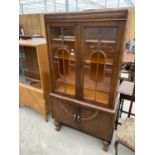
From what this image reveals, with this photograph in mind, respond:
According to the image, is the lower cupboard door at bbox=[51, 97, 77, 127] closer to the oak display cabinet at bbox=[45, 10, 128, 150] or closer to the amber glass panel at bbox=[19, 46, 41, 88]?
the oak display cabinet at bbox=[45, 10, 128, 150]

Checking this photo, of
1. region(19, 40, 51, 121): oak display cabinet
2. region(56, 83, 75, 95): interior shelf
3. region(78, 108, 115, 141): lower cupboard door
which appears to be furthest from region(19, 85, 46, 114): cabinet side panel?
region(78, 108, 115, 141): lower cupboard door

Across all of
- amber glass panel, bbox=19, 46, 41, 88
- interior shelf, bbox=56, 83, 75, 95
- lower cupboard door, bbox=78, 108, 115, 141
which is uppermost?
amber glass panel, bbox=19, 46, 41, 88

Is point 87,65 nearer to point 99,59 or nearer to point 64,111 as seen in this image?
point 99,59

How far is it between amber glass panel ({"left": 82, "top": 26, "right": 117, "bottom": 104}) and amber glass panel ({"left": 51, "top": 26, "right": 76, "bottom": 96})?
0.16 metres

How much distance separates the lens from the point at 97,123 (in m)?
1.63

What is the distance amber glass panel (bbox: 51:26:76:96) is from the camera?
1.45 metres

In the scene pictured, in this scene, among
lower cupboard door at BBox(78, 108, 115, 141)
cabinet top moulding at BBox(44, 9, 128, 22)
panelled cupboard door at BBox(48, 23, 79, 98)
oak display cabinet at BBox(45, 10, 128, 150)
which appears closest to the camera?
cabinet top moulding at BBox(44, 9, 128, 22)

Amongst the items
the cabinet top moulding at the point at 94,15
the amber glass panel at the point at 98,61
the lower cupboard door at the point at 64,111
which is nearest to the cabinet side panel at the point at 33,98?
the lower cupboard door at the point at 64,111
